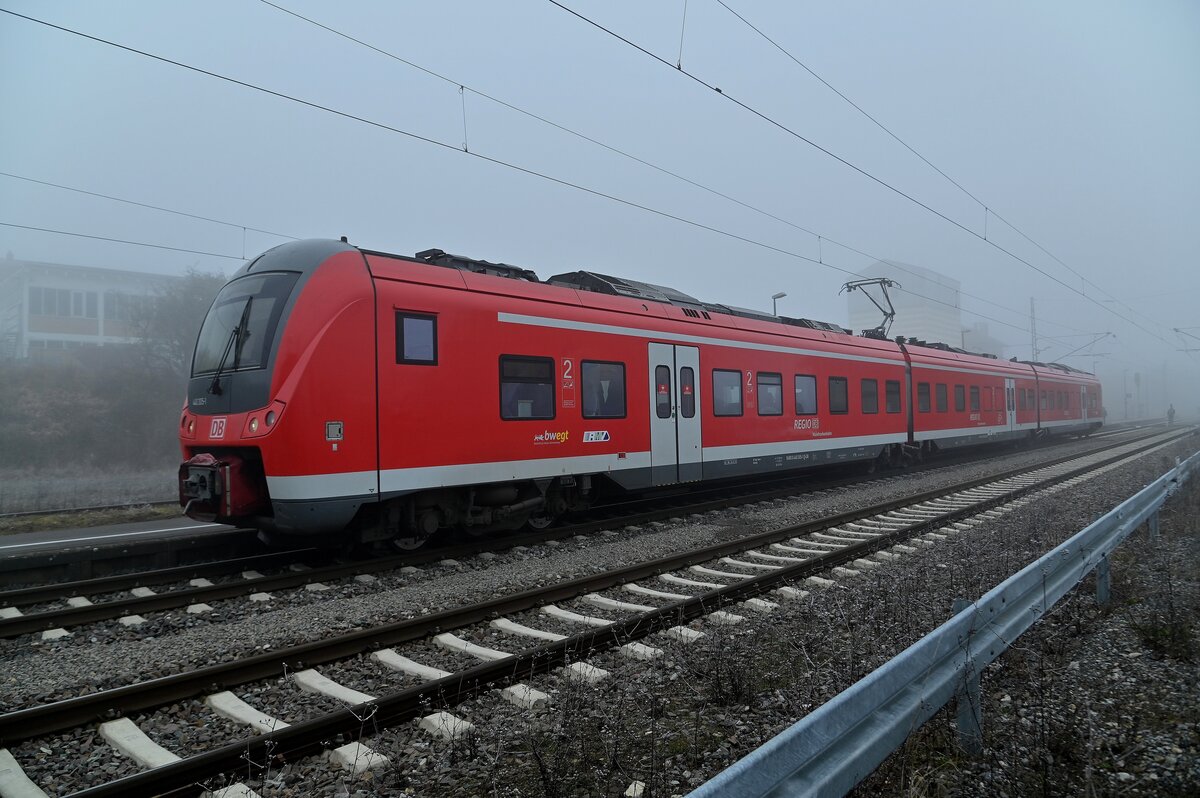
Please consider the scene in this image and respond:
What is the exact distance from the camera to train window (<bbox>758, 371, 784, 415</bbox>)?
41.5 feet

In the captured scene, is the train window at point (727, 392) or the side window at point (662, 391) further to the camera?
the train window at point (727, 392)

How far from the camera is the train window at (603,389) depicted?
9461 mm

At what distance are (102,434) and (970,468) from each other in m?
27.0

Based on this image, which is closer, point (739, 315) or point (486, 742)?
point (486, 742)

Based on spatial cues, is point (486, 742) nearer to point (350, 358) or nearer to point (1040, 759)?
point (1040, 759)

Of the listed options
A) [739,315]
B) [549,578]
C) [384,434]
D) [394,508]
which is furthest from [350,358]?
[739,315]

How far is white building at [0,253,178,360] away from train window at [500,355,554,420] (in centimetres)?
2255

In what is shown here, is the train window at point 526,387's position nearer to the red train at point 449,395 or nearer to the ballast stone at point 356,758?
the red train at point 449,395

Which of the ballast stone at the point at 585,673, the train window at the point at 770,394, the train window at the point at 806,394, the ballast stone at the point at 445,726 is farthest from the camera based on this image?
the train window at the point at 806,394

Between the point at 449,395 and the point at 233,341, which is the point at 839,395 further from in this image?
the point at 233,341

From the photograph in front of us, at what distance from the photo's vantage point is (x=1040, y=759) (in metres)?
2.90

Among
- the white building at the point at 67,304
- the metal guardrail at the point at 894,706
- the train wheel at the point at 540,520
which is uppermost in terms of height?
the white building at the point at 67,304

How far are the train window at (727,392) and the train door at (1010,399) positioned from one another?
16.6 m

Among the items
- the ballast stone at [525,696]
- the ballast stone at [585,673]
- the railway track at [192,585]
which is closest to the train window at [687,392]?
the railway track at [192,585]
